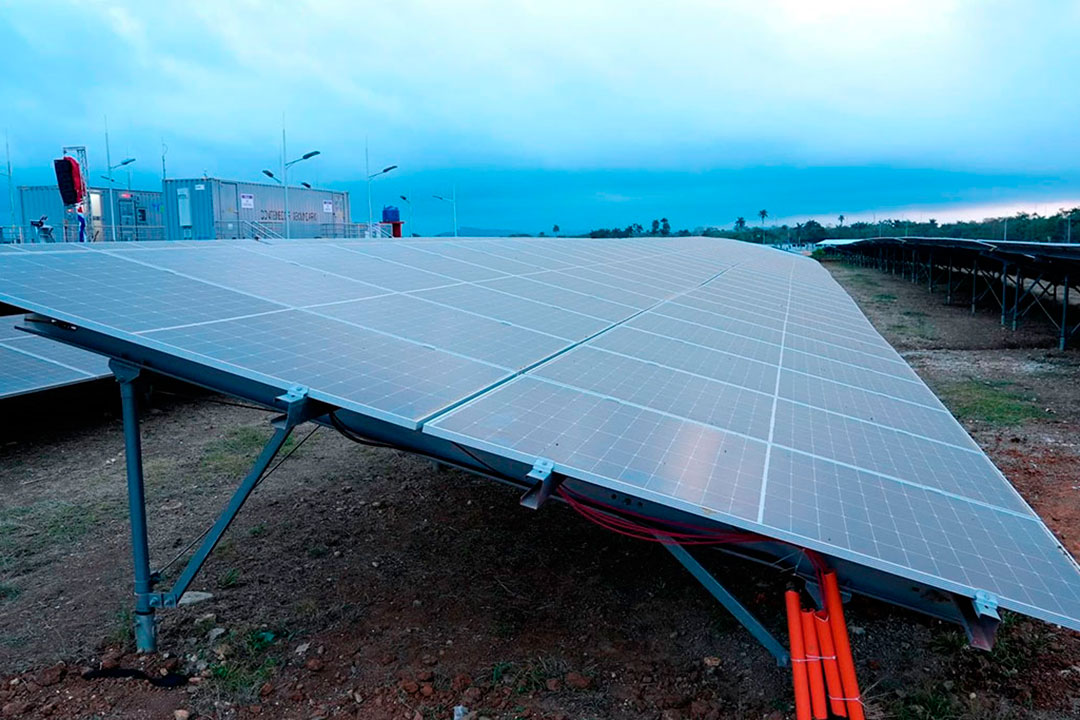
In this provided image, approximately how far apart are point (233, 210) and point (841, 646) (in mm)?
41687

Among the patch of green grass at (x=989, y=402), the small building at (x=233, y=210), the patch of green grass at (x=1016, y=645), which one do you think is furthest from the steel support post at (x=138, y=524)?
the small building at (x=233, y=210)

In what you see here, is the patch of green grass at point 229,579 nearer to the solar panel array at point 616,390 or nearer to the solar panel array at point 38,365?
the solar panel array at point 616,390

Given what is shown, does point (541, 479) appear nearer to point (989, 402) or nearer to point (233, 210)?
point (989, 402)

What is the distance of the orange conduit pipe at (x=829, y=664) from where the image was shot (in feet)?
13.6

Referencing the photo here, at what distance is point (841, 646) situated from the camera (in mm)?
4230

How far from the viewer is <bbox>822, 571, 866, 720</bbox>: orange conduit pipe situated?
407 cm

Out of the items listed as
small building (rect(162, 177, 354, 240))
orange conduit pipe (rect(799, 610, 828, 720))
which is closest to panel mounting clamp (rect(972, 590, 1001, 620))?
orange conduit pipe (rect(799, 610, 828, 720))

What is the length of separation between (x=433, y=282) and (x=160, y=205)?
38.8m

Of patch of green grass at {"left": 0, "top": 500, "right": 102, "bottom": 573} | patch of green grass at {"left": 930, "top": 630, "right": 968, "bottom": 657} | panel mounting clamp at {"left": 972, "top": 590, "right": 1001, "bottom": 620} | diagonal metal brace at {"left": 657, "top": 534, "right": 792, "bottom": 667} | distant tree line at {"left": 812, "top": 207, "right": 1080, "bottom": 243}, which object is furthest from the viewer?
distant tree line at {"left": 812, "top": 207, "right": 1080, "bottom": 243}

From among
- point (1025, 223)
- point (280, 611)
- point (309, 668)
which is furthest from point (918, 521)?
point (1025, 223)

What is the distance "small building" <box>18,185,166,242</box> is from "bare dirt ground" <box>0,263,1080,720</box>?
106 feet

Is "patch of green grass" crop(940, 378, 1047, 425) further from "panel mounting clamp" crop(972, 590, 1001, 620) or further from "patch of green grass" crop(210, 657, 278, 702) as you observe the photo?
"patch of green grass" crop(210, 657, 278, 702)

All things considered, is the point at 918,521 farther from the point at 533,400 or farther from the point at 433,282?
the point at 433,282

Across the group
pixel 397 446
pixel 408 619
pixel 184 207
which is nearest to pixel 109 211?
pixel 184 207
